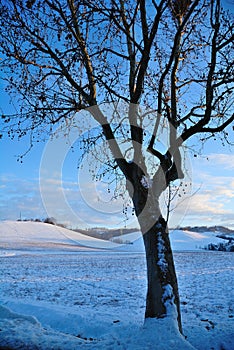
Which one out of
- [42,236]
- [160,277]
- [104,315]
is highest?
[42,236]

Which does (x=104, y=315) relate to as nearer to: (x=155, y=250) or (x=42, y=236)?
(x=155, y=250)

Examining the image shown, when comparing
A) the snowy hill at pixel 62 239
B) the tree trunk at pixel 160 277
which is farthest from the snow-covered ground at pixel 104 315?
the snowy hill at pixel 62 239

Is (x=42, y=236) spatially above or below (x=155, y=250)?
above

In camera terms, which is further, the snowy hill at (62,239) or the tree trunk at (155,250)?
the snowy hill at (62,239)

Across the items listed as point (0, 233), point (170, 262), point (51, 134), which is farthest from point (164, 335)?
point (0, 233)

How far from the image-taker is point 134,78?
7406 mm

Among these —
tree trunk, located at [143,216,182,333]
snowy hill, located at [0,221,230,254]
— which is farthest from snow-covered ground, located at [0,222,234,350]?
snowy hill, located at [0,221,230,254]

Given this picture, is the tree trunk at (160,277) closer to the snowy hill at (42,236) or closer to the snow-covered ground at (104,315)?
the snow-covered ground at (104,315)

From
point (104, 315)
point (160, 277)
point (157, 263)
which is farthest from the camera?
point (104, 315)

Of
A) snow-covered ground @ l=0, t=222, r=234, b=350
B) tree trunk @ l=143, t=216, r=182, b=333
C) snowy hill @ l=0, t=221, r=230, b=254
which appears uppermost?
snowy hill @ l=0, t=221, r=230, b=254

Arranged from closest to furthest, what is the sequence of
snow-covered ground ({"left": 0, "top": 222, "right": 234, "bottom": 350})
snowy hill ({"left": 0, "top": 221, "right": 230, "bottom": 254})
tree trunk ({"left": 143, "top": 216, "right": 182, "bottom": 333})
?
snow-covered ground ({"left": 0, "top": 222, "right": 234, "bottom": 350}) → tree trunk ({"left": 143, "top": 216, "right": 182, "bottom": 333}) → snowy hill ({"left": 0, "top": 221, "right": 230, "bottom": 254})

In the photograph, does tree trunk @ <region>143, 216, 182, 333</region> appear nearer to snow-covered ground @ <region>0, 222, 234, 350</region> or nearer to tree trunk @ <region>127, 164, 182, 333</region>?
tree trunk @ <region>127, 164, 182, 333</region>

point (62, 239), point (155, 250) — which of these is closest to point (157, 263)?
point (155, 250)

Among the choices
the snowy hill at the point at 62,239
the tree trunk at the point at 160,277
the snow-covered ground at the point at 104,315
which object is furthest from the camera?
the snowy hill at the point at 62,239
